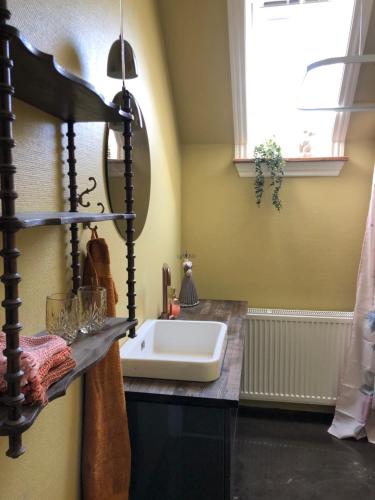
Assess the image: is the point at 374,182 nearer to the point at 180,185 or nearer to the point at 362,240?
the point at 362,240

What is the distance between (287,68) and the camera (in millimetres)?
Result: 2650

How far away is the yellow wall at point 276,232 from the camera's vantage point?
2.78 meters

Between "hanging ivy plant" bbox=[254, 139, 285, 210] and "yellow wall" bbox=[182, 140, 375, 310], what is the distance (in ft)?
0.26

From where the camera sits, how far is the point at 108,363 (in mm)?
1305

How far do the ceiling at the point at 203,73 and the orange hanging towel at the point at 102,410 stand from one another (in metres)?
1.51

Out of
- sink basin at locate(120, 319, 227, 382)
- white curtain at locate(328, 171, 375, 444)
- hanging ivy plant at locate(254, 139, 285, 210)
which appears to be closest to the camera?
sink basin at locate(120, 319, 227, 382)

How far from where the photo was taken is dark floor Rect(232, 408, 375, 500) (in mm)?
2148

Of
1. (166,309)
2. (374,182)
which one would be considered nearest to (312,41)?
(374,182)

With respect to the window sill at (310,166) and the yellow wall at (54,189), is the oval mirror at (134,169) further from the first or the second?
Answer: the window sill at (310,166)

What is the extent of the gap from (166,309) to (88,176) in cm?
111

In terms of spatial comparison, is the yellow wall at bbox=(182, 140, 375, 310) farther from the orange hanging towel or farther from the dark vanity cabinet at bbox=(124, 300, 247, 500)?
the orange hanging towel

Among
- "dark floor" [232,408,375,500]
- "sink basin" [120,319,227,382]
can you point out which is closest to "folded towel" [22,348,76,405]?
"sink basin" [120,319,227,382]

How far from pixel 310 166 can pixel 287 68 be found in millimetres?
626

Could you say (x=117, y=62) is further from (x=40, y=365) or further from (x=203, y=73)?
(x=203, y=73)
